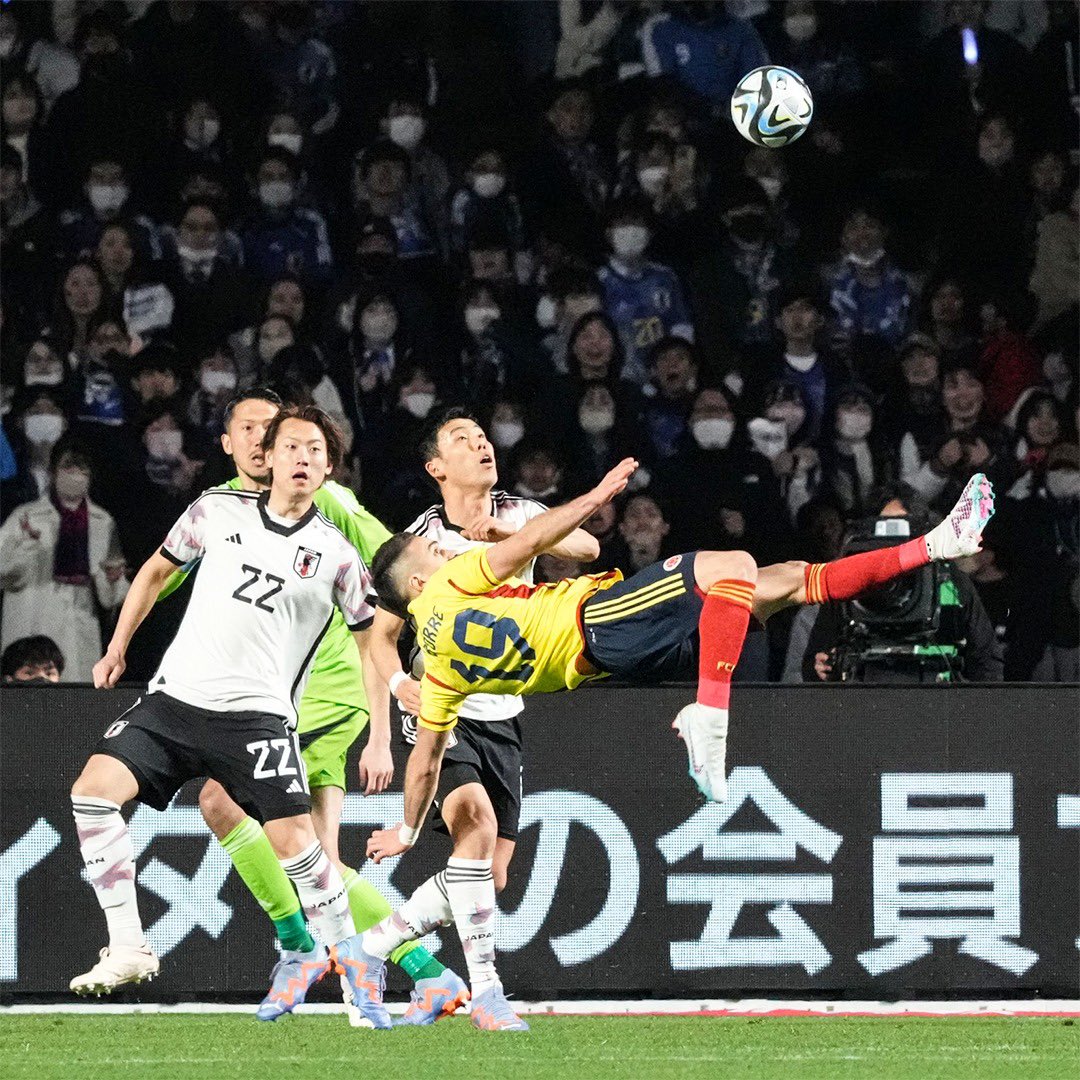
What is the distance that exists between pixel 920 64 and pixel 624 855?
18.4 ft

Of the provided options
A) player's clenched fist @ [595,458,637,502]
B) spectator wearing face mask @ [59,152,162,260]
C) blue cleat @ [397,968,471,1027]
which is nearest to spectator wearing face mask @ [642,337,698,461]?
spectator wearing face mask @ [59,152,162,260]

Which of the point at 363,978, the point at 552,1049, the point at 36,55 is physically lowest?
the point at 552,1049

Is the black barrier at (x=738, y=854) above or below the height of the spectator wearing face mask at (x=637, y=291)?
below

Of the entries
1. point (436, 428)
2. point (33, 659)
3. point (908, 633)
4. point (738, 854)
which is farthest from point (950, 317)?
point (33, 659)

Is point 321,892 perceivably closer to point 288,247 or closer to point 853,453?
point 853,453

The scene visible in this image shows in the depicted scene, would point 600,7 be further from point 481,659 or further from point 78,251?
point 481,659

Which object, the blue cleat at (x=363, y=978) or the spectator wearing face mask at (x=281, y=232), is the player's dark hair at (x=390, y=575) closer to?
the blue cleat at (x=363, y=978)

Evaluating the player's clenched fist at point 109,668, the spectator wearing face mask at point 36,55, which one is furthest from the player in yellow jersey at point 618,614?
the spectator wearing face mask at point 36,55

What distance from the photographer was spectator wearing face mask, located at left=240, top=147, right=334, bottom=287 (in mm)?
10922

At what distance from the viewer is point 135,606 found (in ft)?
24.5

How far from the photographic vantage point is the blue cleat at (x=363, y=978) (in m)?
7.47

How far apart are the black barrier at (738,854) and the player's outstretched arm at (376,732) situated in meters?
0.51

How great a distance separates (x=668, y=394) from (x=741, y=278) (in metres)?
0.97

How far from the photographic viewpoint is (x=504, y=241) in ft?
36.2
